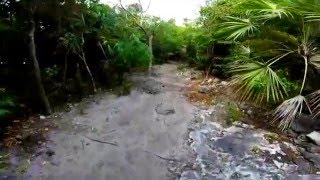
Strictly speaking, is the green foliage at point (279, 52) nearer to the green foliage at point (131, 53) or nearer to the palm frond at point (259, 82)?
the palm frond at point (259, 82)

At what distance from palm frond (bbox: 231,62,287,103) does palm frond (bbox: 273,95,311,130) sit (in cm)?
27

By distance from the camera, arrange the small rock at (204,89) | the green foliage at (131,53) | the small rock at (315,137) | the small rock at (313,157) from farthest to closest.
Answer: the green foliage at (131,53) < the small rock at (204,89) < the small rock at (315,137) < the small rock at (313,157)

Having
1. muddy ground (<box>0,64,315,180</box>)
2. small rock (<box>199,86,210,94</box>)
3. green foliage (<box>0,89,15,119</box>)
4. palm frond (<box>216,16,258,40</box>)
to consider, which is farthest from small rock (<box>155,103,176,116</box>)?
green foliage (<box>0,89,15,119</box>)

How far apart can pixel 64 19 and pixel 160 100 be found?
107 inches

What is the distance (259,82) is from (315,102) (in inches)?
38.0

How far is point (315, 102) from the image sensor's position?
5.59 meters

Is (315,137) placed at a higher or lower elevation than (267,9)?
lower

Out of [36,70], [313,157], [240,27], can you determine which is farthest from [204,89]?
[36,70]

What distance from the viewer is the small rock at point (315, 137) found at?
17.1 ft

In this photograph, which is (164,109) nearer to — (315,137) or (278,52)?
(278,52)

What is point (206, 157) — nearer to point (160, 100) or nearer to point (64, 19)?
point (160, 100)

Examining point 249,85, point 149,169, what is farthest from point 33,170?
point 249,85

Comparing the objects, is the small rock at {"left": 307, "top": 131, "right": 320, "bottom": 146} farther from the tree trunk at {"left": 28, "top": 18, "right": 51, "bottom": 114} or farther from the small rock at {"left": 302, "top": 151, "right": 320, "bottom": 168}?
the tree trunk at {"left": 28, "top": 18, "right": 51, "bottom": 114}

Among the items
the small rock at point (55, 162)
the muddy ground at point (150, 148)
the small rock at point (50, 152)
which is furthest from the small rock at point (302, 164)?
the small rock at point (50, 152)
